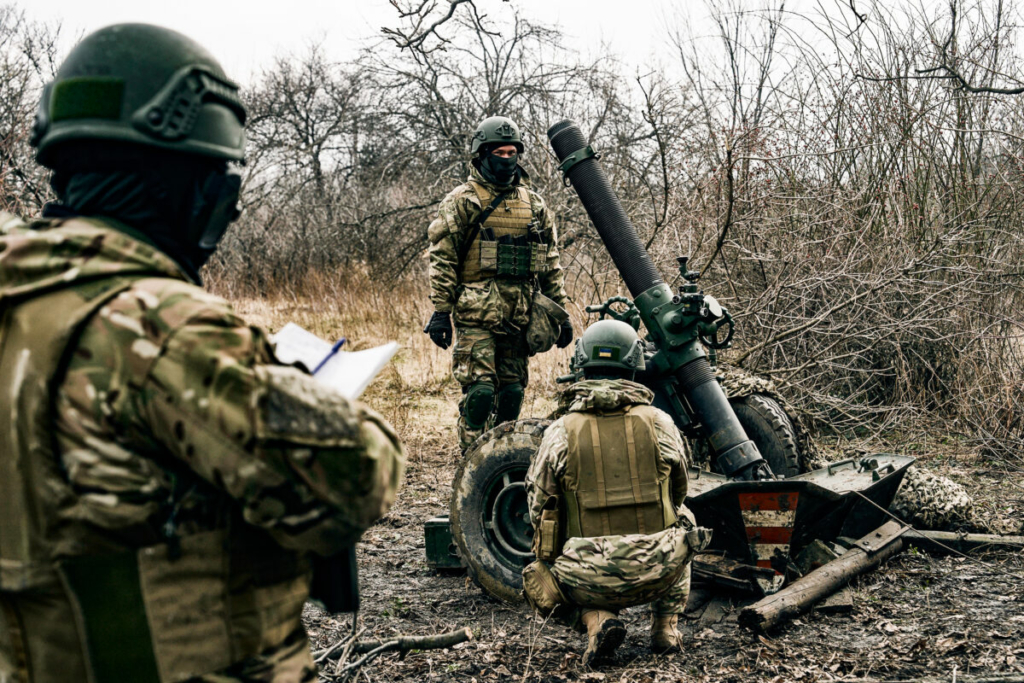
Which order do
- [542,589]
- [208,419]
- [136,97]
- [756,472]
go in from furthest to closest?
[756,472]
[542,589]
[136,97]
[208,419]

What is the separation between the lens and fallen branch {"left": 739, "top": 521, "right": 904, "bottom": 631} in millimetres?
4238

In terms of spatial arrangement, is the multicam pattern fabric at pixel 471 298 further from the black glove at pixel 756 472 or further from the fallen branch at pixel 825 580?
the fallen branch at pixel 825 580

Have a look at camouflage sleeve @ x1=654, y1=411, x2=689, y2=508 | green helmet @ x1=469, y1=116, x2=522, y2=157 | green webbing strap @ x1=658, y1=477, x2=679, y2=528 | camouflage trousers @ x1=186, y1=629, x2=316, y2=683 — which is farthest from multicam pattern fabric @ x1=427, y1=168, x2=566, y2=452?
camouflage trousers @ x1=186, y1=629, x2=316, y2=683

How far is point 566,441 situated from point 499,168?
2206 millimetres

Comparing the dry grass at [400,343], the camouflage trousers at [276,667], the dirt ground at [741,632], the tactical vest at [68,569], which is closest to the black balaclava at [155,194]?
the tactical vest at [68,569]

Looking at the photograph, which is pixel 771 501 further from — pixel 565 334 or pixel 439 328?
pixel 439 328

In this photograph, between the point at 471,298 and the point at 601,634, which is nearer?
the point at 601,634

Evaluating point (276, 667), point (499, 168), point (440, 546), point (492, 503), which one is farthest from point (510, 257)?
point (276, 667)

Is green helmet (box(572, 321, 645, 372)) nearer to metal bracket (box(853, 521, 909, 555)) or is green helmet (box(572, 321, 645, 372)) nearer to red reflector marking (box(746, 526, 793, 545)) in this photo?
red reflector marking (box(746, 526, 793, 545))

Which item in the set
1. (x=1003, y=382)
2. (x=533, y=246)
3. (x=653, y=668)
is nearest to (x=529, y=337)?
(x=533, y=246)

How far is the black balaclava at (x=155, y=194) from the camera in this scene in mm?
1640

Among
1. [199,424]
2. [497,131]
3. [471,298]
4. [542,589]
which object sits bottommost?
[542,589]

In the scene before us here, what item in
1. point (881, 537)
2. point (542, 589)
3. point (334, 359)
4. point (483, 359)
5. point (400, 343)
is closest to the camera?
point (334, 359)

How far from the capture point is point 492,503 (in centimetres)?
490
